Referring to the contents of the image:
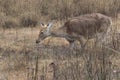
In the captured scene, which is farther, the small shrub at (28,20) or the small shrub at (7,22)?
the small shrub at (28,20)

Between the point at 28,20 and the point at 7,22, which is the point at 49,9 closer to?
the point at 28,20

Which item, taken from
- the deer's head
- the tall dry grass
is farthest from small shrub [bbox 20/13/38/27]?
the deer's head

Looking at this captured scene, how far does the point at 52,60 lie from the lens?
31.2ft

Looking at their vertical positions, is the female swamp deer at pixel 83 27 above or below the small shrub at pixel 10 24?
above

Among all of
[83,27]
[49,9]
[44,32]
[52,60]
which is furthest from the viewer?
[49,9]

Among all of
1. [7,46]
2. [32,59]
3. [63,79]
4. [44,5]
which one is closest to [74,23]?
[7,46]

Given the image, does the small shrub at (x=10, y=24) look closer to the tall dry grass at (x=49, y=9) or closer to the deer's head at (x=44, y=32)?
the tall dry grass at (x=49, y=9)

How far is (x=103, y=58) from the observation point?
6.15 metres

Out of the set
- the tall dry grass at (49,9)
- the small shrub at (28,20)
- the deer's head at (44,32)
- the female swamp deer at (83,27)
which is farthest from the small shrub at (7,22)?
the female swamp deer at (83,27)

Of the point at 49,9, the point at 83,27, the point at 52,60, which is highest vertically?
the point at 49,9

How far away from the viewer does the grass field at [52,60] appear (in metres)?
6.20

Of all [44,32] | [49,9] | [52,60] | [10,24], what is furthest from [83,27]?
[49,9]

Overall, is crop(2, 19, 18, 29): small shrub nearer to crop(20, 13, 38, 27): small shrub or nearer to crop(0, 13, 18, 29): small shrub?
crop(0, 13, 18, 29): small shrub

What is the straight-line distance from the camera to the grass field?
6195mm
